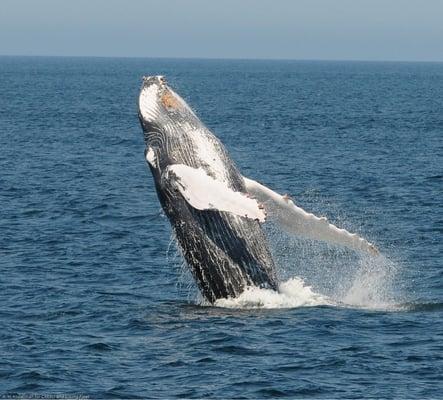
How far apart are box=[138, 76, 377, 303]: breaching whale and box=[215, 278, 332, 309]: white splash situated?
0.55ft

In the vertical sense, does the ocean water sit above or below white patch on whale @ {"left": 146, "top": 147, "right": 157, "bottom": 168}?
below

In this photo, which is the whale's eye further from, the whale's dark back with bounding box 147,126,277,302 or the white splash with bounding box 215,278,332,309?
the white splash with bounding box 215,278,332,309

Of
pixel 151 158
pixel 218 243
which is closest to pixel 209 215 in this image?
pixel 218 243

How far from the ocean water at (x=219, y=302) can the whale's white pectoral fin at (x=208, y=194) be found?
221 cm

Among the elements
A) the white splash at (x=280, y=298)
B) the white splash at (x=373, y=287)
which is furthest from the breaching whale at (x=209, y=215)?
the white splash at (x=373, y=287)

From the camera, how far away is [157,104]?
2264 centimetres

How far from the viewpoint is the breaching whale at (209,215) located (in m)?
21.8

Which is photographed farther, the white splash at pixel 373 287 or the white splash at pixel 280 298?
the white splash at pixel 373 287

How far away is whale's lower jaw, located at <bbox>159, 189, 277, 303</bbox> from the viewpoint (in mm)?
21812

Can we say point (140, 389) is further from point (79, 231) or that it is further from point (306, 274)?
point (79, 231)

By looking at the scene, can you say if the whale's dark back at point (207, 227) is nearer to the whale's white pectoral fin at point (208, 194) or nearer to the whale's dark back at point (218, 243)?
the whale's dark back at point (218, 243)

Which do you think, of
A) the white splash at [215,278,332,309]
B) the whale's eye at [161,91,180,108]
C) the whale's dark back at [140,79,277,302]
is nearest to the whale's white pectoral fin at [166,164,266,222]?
the whale's dark back at [140,79,277,302]

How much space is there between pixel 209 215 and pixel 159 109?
258 cm

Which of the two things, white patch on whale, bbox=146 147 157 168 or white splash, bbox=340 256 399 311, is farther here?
white splash, bbox=340 256 399 311
